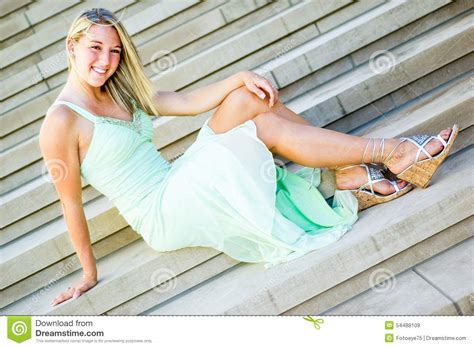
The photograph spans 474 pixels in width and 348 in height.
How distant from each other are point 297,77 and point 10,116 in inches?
71.5

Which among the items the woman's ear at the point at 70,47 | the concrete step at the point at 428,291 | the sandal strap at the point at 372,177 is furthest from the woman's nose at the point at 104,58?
the concrete step at the point at 428,291

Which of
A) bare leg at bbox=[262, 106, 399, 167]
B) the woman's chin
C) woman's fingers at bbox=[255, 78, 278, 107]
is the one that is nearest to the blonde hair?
the woman's chin

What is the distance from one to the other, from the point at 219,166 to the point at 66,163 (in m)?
0.63

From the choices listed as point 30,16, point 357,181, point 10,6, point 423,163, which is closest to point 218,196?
point 357,181

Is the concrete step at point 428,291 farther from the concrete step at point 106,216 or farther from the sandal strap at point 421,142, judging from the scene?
the concrete step at point 106,216

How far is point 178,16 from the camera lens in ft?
14.1

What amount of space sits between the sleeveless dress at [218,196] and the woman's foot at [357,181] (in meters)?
0.04

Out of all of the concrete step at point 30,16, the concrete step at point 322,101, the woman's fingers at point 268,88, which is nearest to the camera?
the woman's fingers at point 268,88

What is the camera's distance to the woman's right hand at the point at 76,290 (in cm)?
269
